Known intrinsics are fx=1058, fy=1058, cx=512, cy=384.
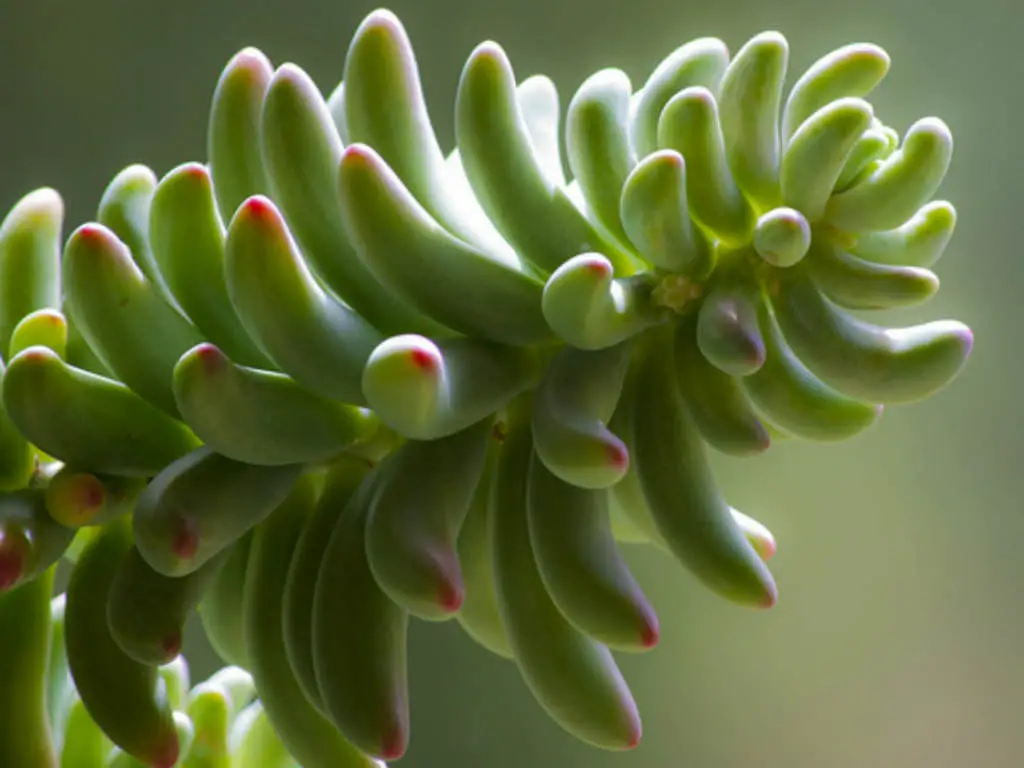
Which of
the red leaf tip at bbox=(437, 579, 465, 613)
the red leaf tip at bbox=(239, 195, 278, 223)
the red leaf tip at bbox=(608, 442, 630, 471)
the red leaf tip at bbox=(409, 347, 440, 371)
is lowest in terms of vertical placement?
the red leaf tip at bbox=(437, 579, 465, 613)

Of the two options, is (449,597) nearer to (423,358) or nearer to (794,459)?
(423,358)

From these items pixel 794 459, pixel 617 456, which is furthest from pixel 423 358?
pixel 794 459

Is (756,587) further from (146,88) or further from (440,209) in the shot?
(146,88)

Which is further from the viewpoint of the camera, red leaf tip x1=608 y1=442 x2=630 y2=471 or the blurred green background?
the blurred green background

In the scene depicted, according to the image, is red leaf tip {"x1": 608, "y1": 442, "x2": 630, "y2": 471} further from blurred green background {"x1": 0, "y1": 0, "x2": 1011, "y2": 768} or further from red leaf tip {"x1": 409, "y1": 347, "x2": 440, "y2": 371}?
blurred green background {"x1": 0, "y1": 0, "x2": 1011, "y2": 768}

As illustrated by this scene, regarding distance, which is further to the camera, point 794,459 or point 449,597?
point 794,459

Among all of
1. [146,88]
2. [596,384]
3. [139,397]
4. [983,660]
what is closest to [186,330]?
[139,397]

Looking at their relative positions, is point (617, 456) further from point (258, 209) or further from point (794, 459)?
point (794, 459)

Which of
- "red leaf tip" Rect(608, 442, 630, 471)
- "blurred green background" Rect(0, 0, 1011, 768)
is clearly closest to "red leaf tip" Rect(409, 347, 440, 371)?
"red leaf tip" Rect(608, 442, 630, 471)
